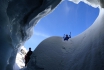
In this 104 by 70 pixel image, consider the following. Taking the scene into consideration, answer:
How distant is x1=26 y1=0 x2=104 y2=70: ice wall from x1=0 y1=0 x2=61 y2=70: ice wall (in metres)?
1.45

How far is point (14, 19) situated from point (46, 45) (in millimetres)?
2503

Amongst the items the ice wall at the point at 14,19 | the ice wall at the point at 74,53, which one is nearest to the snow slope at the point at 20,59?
the ice wall at the point at 74,53

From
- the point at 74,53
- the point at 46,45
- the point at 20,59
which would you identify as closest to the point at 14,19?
the point at 46,45

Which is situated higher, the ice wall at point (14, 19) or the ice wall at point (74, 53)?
the ice wall at point (14, 19)

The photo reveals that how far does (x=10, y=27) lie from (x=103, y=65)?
4370 mm

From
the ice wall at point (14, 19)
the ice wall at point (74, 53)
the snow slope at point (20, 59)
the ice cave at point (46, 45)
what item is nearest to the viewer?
the ice wall at point (14, 19)

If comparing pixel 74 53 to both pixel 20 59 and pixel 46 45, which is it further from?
pixel 20 59

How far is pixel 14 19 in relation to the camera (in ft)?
24.3

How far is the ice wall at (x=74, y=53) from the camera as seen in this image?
23.1 feet

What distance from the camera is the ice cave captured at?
6660 millimetres

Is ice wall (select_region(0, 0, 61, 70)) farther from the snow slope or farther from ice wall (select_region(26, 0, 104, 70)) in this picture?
the snow slope

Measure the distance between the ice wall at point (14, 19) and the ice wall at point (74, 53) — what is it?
1.45 metres

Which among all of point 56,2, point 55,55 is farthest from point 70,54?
point 56,2

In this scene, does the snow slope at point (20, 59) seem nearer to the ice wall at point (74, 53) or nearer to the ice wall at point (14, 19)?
the ice wall at point (74, 53)
